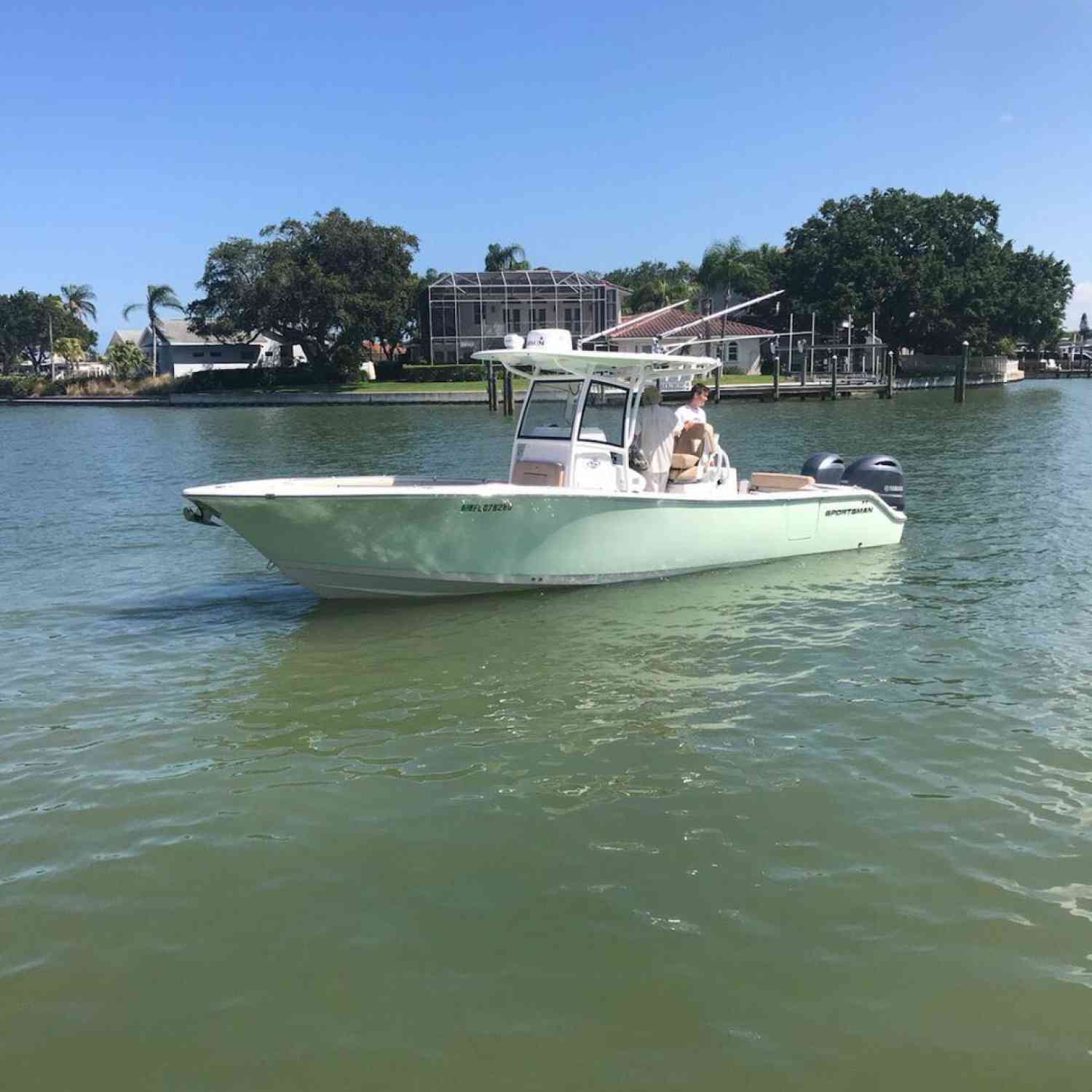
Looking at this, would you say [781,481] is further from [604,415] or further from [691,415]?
[604,415]

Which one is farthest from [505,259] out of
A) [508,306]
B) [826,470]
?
[826,470]

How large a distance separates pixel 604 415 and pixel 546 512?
1806 millimetres

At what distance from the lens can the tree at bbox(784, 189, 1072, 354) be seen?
3169 inches

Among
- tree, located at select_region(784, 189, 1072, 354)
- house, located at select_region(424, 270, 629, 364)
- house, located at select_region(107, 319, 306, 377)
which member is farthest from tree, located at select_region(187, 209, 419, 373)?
tree, located at select_region(784, 189, 1072, 354)

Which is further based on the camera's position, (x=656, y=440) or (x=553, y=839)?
(x=656, y=440)

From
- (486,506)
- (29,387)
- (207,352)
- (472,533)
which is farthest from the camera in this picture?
(207,352)

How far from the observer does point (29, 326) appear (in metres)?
116

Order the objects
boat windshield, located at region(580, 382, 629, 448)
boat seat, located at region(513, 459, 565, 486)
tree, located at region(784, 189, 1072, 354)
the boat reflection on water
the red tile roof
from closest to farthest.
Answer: the boat reflection on water → boat seat, located at region(513, 459, 565, 486) → boat windshield, located at region(580, 382, 629, 448) → the red tile roof → tree, located at region(784, 189, 1072, 354)

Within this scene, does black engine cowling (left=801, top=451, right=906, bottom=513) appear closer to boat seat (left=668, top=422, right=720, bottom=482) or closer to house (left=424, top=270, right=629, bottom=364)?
boat seat (left=668, top=422, right=720, bottom=482)

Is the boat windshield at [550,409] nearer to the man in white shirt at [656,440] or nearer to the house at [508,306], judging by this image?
the man in white shirt at [656,440]

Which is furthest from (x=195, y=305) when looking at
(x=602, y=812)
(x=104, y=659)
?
(x=602, y=812)

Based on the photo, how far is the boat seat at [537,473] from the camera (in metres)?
12.4

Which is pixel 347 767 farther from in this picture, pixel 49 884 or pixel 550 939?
pixel 550 939

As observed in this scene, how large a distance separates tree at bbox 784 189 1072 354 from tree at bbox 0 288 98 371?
83664 millimetres
